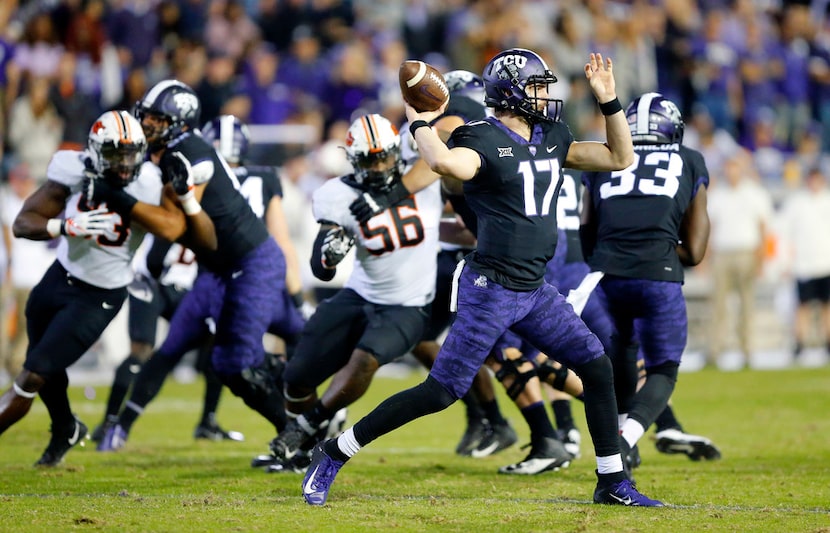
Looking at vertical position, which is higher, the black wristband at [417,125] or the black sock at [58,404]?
the black wristband at [417,125]

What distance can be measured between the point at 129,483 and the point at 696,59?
1269 centimetres

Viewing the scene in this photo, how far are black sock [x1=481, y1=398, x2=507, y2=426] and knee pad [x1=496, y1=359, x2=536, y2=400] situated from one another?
82cm

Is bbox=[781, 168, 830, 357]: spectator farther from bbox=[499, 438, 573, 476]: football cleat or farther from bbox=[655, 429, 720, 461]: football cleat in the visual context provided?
bbox=[499, 438, 573, 476]: football cleat

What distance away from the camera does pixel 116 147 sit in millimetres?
6469

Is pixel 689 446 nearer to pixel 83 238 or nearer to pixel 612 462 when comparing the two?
pixel 612 462

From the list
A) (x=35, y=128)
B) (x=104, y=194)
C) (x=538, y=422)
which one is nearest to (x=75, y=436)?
(x=104, y=194)

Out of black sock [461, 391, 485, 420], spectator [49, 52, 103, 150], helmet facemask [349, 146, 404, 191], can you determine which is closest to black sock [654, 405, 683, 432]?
black sock [461, 391, 485, 420]

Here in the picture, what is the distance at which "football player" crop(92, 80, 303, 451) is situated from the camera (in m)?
7.02

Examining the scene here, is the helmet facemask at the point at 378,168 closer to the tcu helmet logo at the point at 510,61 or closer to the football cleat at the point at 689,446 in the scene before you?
the tcu helmet logo at the point at 510,61

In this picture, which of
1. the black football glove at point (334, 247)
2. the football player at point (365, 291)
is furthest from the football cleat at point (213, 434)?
the black football glove at point (334, 247)

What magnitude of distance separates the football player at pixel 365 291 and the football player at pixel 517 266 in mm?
941

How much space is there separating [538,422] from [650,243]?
122 cm

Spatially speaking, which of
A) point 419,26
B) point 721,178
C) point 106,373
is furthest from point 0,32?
point 721,178

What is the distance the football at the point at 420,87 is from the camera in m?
5.69
